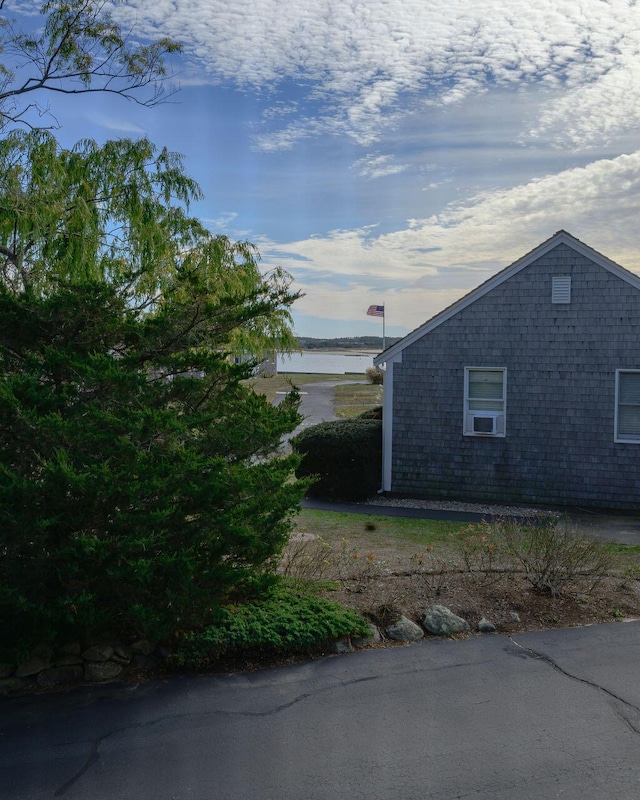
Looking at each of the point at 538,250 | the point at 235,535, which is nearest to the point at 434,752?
the point at 235,535

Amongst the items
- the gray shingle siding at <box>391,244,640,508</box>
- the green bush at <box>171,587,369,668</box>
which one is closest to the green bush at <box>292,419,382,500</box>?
the gray shingle siding at <box>391,244,640,508</box>

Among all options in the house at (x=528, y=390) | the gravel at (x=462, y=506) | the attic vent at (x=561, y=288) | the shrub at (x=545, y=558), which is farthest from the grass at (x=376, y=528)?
the attic vent at (x=561, y=288)

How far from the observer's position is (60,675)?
18.4 feet

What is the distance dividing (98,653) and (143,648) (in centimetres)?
36

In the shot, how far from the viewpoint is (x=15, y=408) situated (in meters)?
5.37

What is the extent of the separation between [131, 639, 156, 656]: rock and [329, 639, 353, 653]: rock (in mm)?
1522

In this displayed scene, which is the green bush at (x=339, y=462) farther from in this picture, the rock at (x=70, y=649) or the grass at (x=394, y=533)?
the rock at (x=70, y=649)

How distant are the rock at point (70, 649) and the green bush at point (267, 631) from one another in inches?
30.8

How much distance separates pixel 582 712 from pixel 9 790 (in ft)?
12.7

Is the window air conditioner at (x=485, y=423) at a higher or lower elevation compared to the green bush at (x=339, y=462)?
higher

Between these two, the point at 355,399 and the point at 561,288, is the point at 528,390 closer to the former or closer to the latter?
the point at 561,288

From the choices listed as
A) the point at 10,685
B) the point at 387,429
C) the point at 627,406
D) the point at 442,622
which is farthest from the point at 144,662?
the point at 627,406

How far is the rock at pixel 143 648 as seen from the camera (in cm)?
584

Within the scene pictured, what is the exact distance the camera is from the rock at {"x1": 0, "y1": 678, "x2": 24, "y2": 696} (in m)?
5.43
